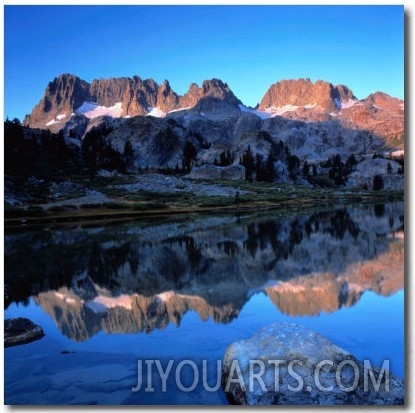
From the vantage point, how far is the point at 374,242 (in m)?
20.6

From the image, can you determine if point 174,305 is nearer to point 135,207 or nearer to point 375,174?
point 135,207

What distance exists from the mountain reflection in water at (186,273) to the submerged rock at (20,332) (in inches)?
24.0

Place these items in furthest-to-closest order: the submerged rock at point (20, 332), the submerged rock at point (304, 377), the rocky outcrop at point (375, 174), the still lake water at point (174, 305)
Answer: the rocky outcrop at point (375, 174)
the submerged rock at point (20, 332)
the still lake water at point (174, 305)
the submerged rock at point (304, 377)

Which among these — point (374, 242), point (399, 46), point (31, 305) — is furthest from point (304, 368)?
point (374, 242)

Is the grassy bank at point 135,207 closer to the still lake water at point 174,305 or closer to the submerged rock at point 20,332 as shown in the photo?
the still lake water at point 174,305

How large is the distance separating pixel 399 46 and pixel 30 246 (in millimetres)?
18200

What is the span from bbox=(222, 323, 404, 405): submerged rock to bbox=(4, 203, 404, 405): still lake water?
640 millimetres

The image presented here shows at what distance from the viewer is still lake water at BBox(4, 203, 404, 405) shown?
7.78m

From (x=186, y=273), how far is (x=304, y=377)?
9841 millimetres

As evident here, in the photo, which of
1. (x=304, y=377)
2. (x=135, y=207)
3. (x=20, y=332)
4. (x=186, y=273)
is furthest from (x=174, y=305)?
(x=135, y=207)

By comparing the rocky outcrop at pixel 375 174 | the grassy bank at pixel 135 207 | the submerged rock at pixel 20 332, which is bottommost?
the submerged rock at pixel 20 332

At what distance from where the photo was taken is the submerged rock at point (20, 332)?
9031 mm

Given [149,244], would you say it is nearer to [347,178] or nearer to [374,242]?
[374,242]

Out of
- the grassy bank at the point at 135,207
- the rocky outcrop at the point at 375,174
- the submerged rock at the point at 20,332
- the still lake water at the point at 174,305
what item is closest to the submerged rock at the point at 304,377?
the still lake water at the point at 174,305
